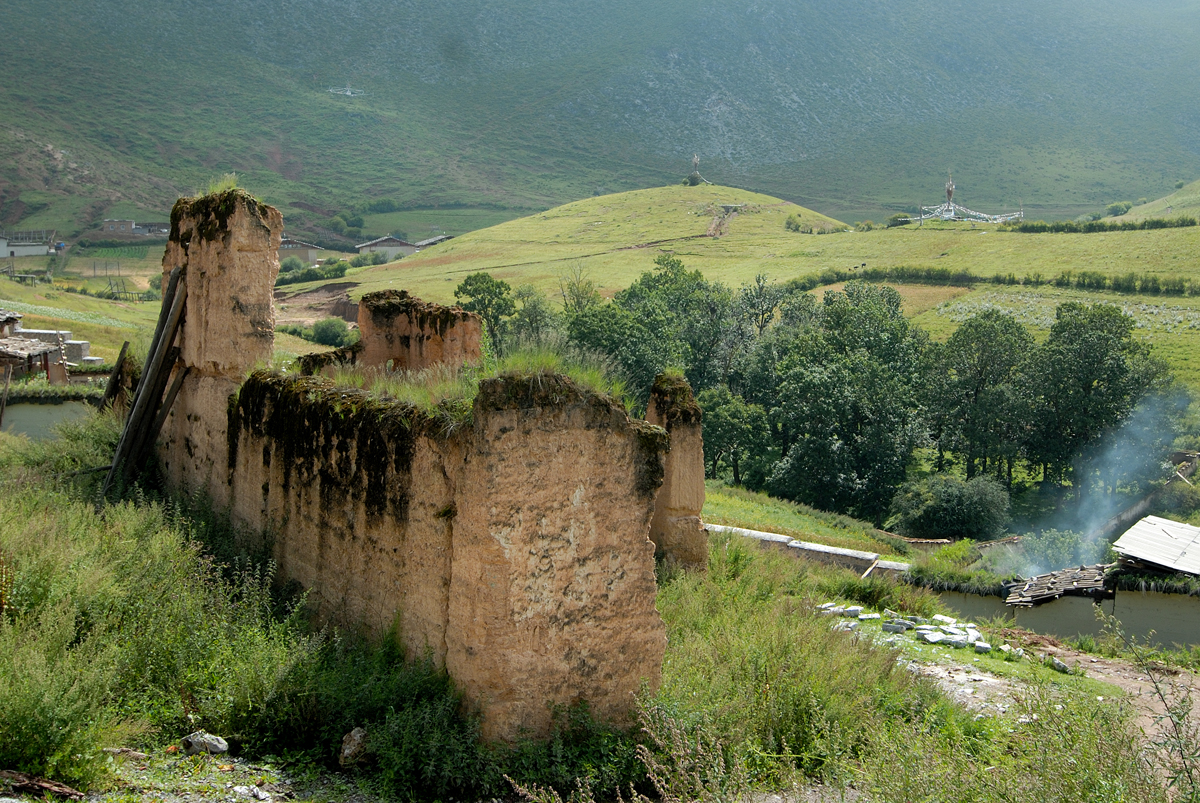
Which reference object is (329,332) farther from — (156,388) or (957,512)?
(156,388)

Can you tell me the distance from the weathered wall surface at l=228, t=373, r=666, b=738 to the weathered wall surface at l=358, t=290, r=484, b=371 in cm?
583

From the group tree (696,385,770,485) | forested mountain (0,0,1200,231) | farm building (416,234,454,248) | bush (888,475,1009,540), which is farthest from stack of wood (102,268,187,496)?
forested mountain (0,0,1200,231)

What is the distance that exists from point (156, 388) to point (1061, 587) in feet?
55.9

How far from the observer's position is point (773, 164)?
170625mm

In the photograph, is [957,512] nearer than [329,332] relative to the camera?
Yes

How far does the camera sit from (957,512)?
30.5 metres

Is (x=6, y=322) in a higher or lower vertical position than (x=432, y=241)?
lower

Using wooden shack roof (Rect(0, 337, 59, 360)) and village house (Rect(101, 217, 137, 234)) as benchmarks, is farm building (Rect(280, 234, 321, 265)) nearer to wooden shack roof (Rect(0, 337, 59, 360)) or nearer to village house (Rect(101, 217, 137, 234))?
village house (Rect(101, 217, 137, 234))

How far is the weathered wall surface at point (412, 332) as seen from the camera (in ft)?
46.8

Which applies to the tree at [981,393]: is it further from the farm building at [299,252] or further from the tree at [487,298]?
the farm building at [299,252]

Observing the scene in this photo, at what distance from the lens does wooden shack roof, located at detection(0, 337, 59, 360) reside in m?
23.5

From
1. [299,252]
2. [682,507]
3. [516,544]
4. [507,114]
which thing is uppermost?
[507,114]

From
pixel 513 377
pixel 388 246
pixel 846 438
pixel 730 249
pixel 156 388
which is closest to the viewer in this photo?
pixel 513 377

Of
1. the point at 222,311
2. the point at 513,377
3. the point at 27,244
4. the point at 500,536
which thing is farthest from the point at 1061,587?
the point at 27,244
